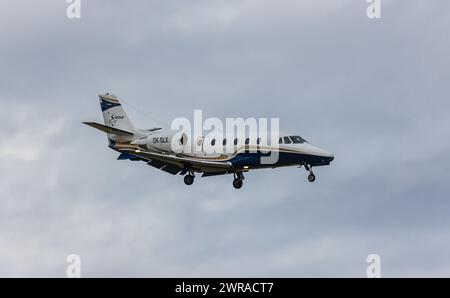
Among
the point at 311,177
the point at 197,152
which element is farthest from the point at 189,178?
the point at 311,177

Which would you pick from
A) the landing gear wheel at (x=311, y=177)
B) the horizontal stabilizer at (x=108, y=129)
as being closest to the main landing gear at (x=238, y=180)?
the landing gear wheel at (x=311, y=177)

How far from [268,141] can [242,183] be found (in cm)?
483

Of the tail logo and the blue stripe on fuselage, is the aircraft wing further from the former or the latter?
the tail logo

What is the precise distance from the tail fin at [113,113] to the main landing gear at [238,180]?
35.4 feet

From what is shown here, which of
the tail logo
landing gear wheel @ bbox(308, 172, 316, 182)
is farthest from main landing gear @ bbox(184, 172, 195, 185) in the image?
landing gear wheel @ bbox(308, 172, 316, 182)

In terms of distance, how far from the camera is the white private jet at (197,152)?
8506 centimetres

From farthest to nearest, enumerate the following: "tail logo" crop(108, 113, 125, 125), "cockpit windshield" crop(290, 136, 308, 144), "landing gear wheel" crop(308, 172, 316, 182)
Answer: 1. "tail logo" crop(108, 113, 125, 125)
2. "cockpit windshield" crop(290, 136, 308, 144)
3. "landing gear wheel" crop(308, 172, 316, 182)

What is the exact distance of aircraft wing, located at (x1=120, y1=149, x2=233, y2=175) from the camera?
289ft

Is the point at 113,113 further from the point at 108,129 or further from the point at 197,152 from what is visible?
the point at 197,152
